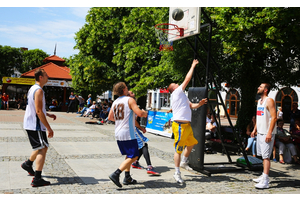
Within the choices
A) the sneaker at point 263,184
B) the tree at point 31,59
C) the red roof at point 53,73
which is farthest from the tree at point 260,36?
the tree at point 31,59

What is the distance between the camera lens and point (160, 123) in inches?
515

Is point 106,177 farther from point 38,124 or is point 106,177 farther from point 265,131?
point 265,131

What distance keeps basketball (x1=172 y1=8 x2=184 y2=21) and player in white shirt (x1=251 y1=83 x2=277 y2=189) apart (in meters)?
2.42

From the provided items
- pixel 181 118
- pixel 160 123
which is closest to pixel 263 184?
pixel 181 118

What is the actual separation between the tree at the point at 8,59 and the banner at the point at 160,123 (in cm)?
4451

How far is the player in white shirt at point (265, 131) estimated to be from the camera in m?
5.13

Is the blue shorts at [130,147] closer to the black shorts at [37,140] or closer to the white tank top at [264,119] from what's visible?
the black shorts at [37,140]

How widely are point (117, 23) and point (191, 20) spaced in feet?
53.0

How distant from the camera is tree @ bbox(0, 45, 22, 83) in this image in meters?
51.0

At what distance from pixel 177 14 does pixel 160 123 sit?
283 inches

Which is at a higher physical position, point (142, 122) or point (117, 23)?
point (117, 23)

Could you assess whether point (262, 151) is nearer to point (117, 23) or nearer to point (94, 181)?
point (94, 181)

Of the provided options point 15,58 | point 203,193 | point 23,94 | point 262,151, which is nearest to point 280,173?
point 262,151

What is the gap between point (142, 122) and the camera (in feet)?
48.8
